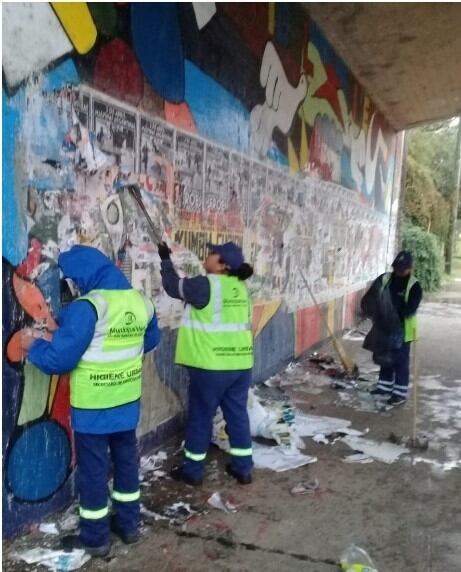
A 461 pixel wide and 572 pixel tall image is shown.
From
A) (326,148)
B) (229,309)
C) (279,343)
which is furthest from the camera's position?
(326,148)

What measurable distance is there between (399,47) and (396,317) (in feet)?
18.6

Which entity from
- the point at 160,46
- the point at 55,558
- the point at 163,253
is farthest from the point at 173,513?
the point at 160,46

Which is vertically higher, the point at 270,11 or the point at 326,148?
the point at 270,11

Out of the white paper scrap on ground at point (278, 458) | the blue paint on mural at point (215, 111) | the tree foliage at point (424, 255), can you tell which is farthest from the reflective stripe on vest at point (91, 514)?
the tree foliage at point (424, 255)

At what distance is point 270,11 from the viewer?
6.88 m

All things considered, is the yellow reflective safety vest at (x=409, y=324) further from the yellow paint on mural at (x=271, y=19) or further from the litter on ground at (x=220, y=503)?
the litter on ground at (x=220, y=503)

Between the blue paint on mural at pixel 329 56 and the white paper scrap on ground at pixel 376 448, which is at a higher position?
the blue paint on mural at pixel 329 56

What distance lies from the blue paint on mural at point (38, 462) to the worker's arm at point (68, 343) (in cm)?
57

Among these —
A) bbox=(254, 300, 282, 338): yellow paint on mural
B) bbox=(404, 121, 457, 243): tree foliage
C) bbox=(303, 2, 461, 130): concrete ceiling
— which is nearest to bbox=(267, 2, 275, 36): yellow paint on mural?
bbox=(303, 2, 461, 130): concrete ceiling

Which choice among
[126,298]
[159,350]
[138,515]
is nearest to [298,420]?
[159,350]

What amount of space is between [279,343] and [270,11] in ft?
13.2

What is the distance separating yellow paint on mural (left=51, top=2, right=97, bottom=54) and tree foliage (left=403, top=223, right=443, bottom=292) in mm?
19353

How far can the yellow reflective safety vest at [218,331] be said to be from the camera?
4164 millimetres

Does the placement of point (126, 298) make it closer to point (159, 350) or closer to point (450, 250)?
point (159, 350)
